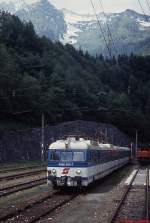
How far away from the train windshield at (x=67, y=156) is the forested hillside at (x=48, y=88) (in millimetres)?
64674

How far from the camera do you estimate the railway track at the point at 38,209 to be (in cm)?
1945

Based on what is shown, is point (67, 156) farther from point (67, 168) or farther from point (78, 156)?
point (67, 168)

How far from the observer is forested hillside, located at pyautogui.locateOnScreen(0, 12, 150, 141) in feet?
345

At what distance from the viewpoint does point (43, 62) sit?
146 meters

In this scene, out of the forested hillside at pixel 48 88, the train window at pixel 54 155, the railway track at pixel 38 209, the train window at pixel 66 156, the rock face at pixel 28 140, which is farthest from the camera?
the forested hillside at pixel 48 88

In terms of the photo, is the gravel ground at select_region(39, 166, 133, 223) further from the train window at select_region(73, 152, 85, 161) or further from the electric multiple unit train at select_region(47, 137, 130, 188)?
the train window at select_region(73, 152, 85, 161)

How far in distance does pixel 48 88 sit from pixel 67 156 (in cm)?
9358

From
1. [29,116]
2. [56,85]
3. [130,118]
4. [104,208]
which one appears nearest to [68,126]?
[29,116]

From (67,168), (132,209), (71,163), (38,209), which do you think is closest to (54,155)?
(71,163)

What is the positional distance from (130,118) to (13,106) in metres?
68.0

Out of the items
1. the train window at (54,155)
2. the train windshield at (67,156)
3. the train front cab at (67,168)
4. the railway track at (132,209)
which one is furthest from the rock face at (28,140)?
the railway track at (132,209)

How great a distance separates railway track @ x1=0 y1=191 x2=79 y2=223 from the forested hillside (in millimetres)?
68784

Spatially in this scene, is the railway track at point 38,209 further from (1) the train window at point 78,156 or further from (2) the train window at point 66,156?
(1) the train window at point 78,156

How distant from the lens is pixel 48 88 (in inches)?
4894
